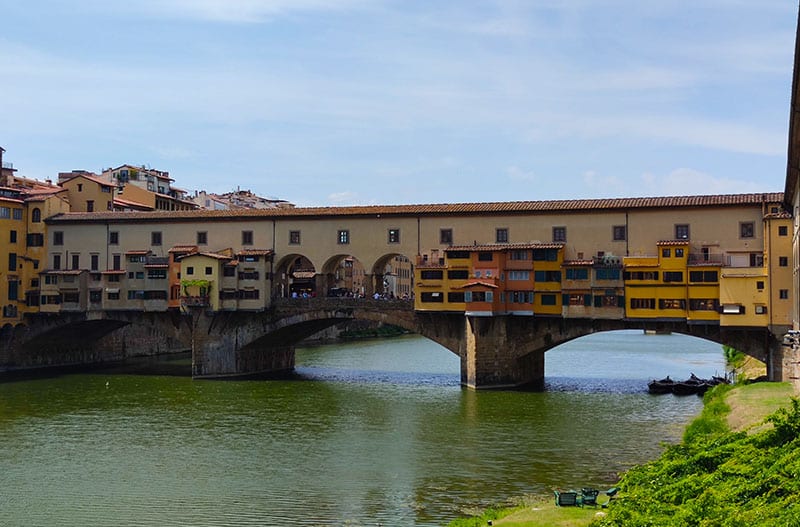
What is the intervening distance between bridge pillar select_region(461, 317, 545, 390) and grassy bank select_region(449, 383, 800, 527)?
24.6m

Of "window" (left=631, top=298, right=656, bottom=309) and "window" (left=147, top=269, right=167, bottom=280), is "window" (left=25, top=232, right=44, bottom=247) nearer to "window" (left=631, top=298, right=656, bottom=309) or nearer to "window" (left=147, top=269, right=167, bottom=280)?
"window" (left=147, top=269, right=167, bottom=280)

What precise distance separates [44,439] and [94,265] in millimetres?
27810

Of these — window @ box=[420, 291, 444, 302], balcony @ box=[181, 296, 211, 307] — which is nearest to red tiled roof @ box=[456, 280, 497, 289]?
A: window @ box=[420, 291, 444, 302]

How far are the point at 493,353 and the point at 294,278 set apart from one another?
34.1 m

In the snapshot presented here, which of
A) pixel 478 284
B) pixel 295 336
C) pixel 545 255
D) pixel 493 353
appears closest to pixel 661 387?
pixel 493 353

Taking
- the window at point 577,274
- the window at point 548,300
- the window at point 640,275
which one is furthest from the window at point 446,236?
the window at point 640,275

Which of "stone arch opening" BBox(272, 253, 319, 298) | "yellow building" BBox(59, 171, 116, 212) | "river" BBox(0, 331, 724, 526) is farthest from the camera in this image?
"yellow building" BBox(59, 171, 116, 212)

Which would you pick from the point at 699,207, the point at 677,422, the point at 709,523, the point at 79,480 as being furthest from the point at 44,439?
the point at 699,207

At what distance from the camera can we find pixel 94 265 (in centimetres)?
6419

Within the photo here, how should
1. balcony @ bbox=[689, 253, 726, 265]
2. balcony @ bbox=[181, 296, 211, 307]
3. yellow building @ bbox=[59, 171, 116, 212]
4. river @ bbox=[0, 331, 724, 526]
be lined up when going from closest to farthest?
river @ bbox=[0, 331, 724, 526] < balcony @ bbox=[689, 253, 726, 265] < balcony @ bbox=[181, 296, 211, 307] < yellow building @ bbox=[59, 171, 116, 212]

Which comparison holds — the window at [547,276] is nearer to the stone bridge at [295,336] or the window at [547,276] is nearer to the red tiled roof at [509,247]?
the red tiled roof at [509,247]

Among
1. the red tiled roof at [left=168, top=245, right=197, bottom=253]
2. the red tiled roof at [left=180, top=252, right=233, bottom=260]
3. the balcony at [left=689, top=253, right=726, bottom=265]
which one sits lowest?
the balcony at [left=689, top=253, right=726, bottom=265]

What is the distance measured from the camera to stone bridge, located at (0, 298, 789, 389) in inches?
2029

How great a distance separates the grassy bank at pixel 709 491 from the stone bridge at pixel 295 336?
2342 centimetres
